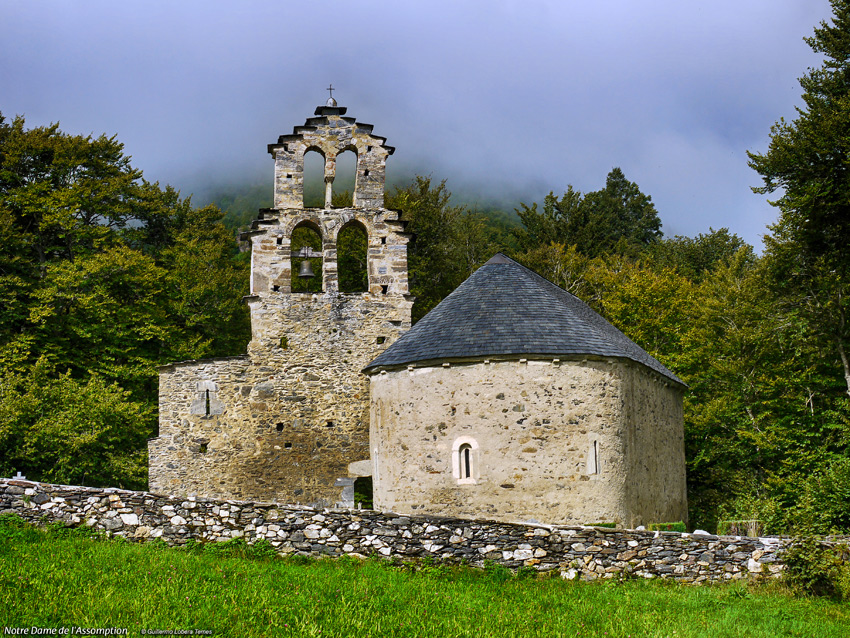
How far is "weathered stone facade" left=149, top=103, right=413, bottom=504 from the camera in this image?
16641 millimetres

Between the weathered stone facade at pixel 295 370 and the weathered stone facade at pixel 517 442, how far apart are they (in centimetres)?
294

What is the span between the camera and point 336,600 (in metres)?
7.29

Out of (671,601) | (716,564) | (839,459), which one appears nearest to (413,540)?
(671,601)

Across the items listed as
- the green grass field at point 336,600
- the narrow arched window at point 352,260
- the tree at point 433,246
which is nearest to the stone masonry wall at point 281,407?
the green grass field at point 336,600

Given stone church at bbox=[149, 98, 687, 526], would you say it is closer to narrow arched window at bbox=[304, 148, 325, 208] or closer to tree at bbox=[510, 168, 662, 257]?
tree at bbox=[510, 168, 662, 257]

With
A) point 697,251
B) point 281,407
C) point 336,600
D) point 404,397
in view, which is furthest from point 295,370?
point 697,251

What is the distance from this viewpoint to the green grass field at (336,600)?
635cm

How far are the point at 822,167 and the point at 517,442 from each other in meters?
8.81

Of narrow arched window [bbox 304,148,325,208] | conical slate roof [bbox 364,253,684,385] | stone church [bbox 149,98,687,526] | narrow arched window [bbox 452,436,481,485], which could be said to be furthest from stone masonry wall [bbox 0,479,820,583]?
narrow arched window [bbox 304,148,325,208]

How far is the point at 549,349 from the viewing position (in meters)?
13.5

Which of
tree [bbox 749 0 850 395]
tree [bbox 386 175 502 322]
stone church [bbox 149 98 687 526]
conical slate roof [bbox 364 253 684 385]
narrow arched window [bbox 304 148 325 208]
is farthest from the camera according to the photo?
narrow arched window [bbox 304 148 325 208]

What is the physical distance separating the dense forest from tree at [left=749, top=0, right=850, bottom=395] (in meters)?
0.04

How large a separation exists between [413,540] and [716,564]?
362 cm

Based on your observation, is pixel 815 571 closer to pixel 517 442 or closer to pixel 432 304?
pixel 517 442
